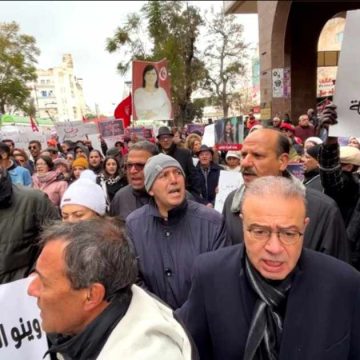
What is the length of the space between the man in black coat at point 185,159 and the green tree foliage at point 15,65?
1699 centimetres

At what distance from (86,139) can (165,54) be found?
9.27 meters

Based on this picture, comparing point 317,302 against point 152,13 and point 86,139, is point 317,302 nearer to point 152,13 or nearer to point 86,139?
point 86,139

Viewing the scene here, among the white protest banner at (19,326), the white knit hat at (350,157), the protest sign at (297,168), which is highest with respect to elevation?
the white knit hat at (350,157)

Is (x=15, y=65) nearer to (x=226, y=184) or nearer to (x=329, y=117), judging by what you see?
(x=226, y=184)

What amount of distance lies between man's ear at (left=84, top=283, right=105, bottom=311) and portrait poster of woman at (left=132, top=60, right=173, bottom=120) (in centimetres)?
704

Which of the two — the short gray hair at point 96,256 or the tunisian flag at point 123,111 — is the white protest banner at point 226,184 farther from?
the tunisian flag at point 123,111


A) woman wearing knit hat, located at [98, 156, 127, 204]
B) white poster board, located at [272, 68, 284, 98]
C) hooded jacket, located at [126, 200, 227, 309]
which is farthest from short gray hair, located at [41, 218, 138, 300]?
white poster board, located at [272, 68, 284, 98]

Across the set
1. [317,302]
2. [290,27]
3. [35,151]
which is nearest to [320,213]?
[317,302]

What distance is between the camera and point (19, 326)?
2328 millimetres

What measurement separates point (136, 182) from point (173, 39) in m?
18.2

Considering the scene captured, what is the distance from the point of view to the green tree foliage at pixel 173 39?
67.2 ft

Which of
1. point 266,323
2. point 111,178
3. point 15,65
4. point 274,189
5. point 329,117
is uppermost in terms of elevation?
point 15,65

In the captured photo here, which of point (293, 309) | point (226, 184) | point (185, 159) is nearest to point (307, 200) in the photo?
point (293, 309)

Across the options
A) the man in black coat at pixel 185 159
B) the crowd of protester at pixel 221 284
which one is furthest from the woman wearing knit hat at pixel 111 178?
the crowd of protester at pixel 221 284
